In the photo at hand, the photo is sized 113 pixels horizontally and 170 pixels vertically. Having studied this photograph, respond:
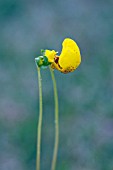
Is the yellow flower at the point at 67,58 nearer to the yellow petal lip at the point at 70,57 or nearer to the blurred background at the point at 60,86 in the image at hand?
the yellow petal lip at the point at 70,57

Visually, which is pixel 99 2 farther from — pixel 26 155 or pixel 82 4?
pixel 26 155

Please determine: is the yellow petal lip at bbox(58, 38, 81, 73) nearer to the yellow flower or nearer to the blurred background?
the yellow flower

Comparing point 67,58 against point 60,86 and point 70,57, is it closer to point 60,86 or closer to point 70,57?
point 70,57

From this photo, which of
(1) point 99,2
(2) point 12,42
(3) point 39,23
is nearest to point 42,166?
(2) point 12,42

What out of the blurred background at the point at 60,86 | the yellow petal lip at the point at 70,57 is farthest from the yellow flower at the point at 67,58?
the blurred background at the point at 60,86

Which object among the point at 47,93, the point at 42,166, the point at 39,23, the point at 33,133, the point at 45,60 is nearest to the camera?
the point at 45,60
